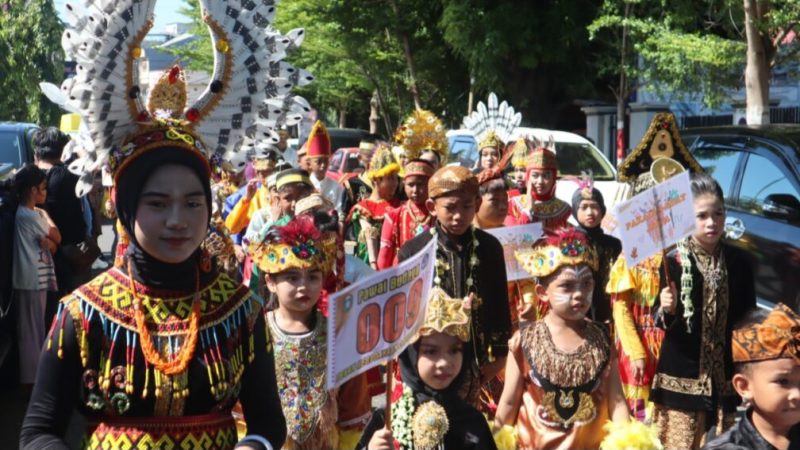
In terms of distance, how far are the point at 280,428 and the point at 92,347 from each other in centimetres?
55

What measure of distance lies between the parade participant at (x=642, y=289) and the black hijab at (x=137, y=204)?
3.83 metres

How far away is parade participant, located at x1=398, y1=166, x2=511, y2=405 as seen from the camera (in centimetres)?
654

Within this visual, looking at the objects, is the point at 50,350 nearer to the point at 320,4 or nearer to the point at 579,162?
the point at 579,162

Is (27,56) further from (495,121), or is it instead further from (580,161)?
(495,121)

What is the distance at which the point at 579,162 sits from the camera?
17203 millimetres

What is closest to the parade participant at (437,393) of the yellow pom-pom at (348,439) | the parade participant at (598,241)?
the yellow pom-pom at (348,439)

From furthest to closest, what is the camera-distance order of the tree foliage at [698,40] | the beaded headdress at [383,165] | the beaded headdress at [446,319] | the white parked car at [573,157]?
the white parked car at [573,157] → the tree foliage at [698,40] → the beaded headdress at [383,165] → the beaded headdress at [446,319]

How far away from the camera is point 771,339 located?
13.8 feet

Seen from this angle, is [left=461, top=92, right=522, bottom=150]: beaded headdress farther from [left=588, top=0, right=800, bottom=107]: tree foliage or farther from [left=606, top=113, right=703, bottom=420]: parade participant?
[left=606, top=113, right=703, bottom=420]: parade participant

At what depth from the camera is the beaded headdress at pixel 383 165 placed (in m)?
11.2

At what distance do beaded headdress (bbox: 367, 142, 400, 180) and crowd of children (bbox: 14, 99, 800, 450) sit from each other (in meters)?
2.36

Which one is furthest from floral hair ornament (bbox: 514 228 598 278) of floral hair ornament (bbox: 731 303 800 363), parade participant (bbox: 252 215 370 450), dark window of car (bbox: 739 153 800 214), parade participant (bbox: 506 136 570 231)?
dark window of car (bbox: 739 153 800 214)

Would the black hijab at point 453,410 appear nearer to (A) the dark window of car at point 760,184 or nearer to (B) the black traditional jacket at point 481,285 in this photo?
(B) the black traditional jacket at point 481,285

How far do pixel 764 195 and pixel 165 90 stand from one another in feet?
22.8
